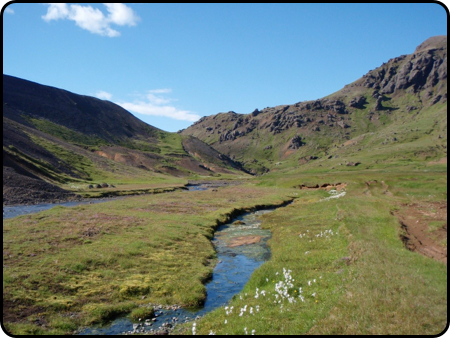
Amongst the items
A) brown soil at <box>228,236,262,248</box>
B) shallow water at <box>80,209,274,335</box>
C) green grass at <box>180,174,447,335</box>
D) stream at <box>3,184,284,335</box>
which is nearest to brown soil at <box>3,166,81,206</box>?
stream at <box>3,184,284,335</box>

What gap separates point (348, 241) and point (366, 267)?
8.59m

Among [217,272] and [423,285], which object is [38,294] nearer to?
[217,272]

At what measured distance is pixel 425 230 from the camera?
1190 inches

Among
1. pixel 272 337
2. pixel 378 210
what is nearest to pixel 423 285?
pixel 272 337

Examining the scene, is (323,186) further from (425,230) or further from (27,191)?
(27,191)

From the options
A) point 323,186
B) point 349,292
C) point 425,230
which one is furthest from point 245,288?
point 323,186

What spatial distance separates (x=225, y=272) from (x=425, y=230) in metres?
20.3

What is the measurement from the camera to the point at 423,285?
52.0 ft

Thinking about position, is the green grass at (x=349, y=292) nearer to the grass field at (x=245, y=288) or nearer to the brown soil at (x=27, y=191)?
the grass field at (x=245, y=288)

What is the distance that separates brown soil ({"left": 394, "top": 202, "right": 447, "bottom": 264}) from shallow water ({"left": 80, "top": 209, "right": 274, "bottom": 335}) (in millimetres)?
13542

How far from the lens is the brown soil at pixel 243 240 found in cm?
3718

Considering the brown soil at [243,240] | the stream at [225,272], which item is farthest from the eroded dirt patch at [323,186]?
the brown soil at [243,240]

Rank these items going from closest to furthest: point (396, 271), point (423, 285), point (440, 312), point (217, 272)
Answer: point (440, 312) < point (423, 285) < point (396, 271) < point (217, 272)

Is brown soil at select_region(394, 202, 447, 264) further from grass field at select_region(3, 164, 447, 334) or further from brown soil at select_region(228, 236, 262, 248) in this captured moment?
brown soil at select_region(228, 236, 262, 248)
